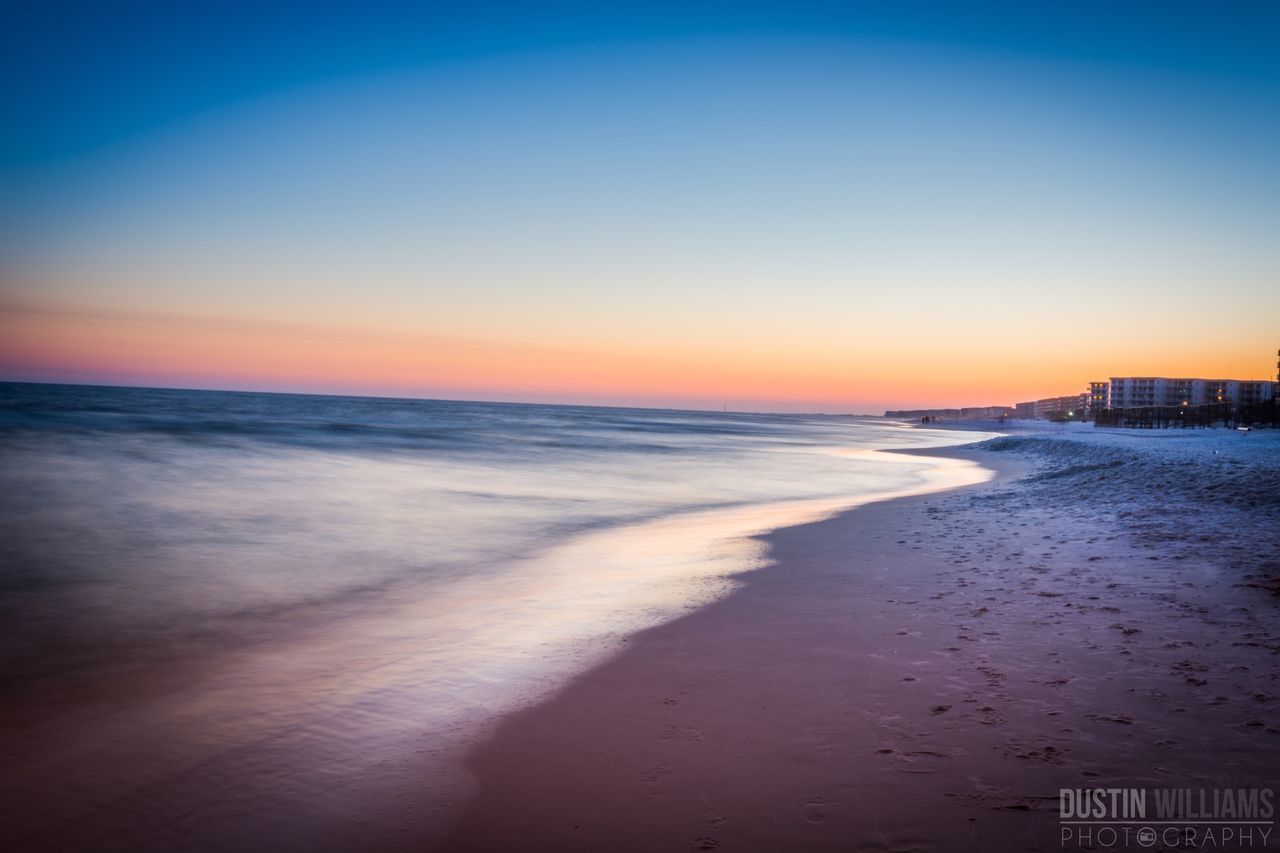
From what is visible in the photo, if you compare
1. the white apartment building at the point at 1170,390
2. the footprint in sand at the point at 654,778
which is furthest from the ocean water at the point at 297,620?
the white apartment building at the point at 1170,390

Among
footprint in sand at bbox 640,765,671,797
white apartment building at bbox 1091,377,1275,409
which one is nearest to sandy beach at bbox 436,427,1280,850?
footprint in sand at bbox 640,765,671,797

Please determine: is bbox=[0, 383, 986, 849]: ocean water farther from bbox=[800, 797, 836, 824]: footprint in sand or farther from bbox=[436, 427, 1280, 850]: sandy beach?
bbox=[800, 797, 836, 824]: footprint in sand

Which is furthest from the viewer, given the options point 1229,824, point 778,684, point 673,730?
point 778,684

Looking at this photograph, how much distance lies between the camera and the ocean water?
13.2 ft

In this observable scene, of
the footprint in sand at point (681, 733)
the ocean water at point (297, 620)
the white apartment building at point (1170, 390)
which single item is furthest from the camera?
the white apartment building at point (1170, 390)

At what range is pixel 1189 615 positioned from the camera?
6.08 metres

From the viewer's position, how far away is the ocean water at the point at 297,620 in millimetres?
4016

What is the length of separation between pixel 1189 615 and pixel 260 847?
728 centimetres

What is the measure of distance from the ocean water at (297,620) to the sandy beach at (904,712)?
1.98ft

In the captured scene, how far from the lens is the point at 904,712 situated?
14.5ft

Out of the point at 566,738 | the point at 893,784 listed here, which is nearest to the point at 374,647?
the point at 566,738

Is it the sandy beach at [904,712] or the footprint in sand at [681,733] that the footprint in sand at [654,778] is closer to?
the sandy beach at [904,712]

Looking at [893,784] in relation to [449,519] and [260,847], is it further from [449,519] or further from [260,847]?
[449,519]

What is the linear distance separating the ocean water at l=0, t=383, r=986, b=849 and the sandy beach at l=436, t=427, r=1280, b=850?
60 cm
